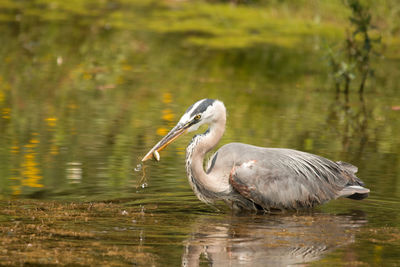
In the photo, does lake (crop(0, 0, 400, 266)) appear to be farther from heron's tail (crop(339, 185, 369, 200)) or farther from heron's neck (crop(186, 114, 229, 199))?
heron's neck (crop(186, 114, 229, 199))

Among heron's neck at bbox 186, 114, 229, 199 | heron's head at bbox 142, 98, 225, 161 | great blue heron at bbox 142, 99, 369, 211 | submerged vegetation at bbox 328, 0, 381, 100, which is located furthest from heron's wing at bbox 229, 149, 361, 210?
submerged vegetation at bbox 328, 0, 381, 100

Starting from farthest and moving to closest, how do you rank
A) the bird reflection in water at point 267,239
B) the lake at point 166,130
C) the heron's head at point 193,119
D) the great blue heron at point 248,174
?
1. the great blue heron at point 248,174
2. the heron's head at point 193,119
3. the lake at point 166,130
4. the bird reflection in water at point 267,239

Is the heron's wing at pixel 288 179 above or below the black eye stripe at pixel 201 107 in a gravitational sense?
below

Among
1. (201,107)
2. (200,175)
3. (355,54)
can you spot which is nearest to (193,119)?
(201,107)

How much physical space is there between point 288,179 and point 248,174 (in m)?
0.52

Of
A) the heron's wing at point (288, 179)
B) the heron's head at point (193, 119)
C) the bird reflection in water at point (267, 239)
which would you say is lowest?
the bird reflection in water at point (267, 239)

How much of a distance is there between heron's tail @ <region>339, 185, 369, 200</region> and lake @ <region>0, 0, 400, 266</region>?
110 millimetres

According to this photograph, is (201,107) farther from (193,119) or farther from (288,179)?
(288,179)

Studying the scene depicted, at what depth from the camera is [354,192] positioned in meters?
8.09

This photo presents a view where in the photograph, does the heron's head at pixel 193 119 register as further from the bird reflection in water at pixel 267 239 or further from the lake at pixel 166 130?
the bird reflection in water at pixel 267 239

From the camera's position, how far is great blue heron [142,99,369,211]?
7.66 meters

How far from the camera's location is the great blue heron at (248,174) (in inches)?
302

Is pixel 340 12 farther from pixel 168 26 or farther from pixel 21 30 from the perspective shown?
pixel 21 30

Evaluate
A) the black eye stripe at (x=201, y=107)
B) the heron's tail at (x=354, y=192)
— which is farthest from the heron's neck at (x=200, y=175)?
the heron's tail at (x=354, y=192)
